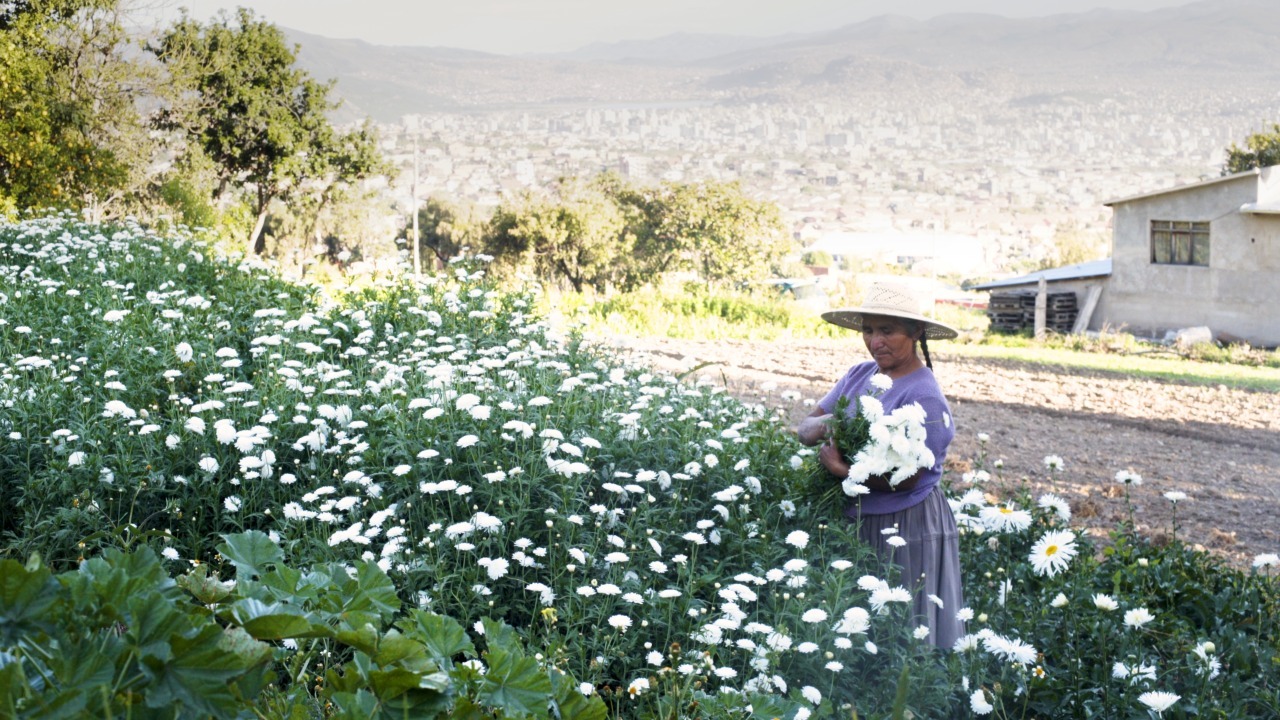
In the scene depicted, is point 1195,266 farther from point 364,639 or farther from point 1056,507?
point 364,639

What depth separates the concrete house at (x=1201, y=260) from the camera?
2709 cm

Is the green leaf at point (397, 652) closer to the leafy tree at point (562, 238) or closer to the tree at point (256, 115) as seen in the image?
the tree at point (256, 115)

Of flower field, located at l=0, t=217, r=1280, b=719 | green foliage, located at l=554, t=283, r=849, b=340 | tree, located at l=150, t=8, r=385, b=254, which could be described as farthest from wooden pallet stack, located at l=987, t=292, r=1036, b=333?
flower field, located at l=0, t=217, r=1280, b=719

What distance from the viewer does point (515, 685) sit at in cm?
143

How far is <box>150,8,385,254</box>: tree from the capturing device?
98.0 feet

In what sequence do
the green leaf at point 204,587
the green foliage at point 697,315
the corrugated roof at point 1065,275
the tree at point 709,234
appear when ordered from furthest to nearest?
the tree at point 709,234 < the corrugated roof at point 1065,275 < the green foliage at point 697,315 < the green leaf at point 204,587

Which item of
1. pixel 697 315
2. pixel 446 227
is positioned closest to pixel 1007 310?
pixel 697 315

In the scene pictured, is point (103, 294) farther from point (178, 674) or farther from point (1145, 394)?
point (1145, 394)

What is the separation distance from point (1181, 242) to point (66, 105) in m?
25.9

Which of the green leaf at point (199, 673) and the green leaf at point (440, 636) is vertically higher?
the green leaf at point (199, 673)

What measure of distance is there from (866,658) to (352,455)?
2.26 m

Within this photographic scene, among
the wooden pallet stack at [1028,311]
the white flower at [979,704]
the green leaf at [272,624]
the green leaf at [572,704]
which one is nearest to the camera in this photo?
the green leaf at [272,624]

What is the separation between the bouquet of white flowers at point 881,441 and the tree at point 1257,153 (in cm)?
3998

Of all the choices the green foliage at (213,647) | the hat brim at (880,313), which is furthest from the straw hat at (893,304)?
the green foliage at (213,647)
